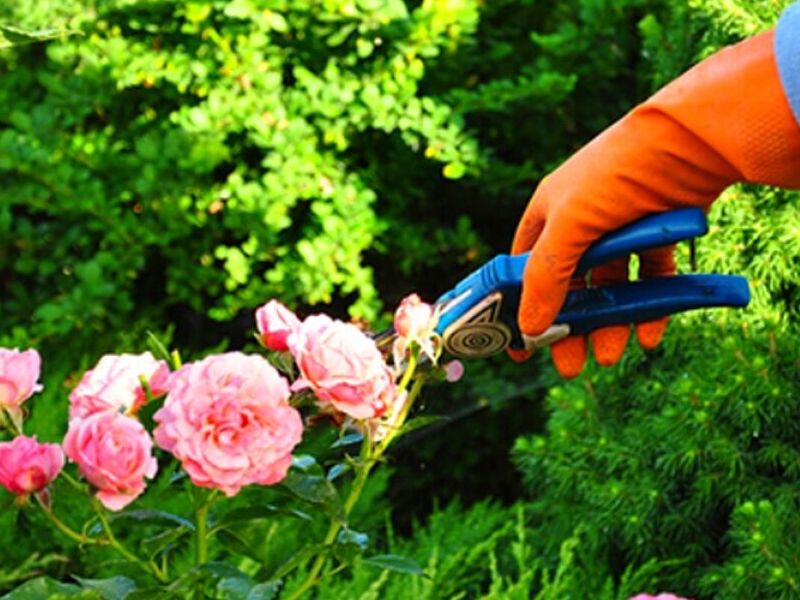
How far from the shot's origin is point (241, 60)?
11.9 feet

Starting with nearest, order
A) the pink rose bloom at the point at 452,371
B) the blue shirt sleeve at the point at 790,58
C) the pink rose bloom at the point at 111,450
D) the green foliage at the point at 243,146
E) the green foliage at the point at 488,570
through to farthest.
A: the pink rose bloom at the point at 111,450, the blue shirt sleeve at the point at 790,58, the pink rose bloom at the point at 452,371, the green foliage at the point at 488,570, the green foliage at the point at 243,146

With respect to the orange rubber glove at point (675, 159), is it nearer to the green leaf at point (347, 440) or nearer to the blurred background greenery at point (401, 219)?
the green leaf at point (347, 440)

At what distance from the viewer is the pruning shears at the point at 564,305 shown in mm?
1913

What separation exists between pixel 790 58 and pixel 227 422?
705 millimetres

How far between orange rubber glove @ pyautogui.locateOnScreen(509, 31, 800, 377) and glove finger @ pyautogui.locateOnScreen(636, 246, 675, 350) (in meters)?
0.19

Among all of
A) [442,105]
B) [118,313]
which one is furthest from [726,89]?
[118,313]

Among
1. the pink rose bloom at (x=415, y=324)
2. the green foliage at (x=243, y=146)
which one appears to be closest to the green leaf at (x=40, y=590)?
the pink rose bloom at (x=415, y=324)

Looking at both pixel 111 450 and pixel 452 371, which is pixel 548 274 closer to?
pixel 452 371

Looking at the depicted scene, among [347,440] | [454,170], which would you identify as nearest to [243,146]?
[454,170]

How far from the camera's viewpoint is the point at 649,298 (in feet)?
6.40

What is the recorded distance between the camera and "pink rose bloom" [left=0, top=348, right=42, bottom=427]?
5.57 feet

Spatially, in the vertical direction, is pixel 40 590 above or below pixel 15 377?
below

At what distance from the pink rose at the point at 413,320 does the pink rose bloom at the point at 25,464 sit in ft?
1.29

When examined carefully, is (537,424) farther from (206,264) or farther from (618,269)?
(618,269)
